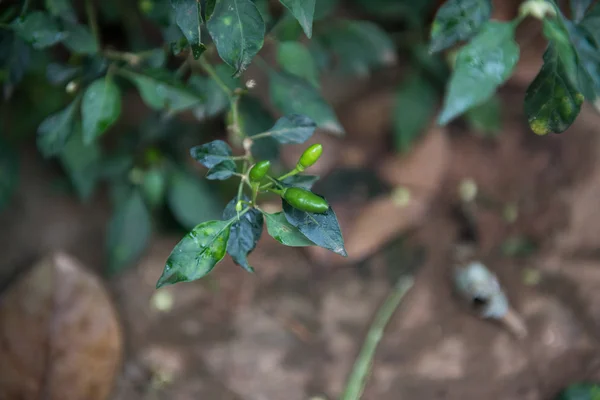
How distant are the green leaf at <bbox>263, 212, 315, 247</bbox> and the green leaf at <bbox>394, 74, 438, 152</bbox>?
929mm

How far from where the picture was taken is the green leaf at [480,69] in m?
0.89

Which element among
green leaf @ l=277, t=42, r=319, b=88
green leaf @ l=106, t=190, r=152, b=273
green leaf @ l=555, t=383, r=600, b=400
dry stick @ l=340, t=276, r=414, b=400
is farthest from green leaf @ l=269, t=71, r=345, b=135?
green leaf @ l=555, t=383, r=600, b=400

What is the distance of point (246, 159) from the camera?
829mm

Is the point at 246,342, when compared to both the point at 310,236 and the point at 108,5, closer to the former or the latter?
the point at 310,236

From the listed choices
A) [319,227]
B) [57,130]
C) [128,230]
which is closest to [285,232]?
[319,227]

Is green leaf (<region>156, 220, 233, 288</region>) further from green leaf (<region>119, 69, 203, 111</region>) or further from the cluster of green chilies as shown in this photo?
green leaf (<region>119, 69, 203, 111</region>)

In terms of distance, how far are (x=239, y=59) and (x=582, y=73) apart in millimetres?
552

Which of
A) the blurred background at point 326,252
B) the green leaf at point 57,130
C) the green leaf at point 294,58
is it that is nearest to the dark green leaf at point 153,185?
the blurred background at point 326,252

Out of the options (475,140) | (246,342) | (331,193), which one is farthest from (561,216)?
(246,342)

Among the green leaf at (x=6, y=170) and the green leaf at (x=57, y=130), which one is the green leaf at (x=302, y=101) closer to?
the green leaf at (x=57, y=130)

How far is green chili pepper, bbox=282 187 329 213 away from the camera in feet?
2.18

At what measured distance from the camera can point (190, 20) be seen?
70 centimetres

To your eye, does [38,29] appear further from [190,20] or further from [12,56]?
[190,20]

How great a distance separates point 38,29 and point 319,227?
Result: 60cm
